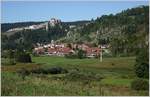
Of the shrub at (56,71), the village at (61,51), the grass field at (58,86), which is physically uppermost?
the grass field at (58,86)

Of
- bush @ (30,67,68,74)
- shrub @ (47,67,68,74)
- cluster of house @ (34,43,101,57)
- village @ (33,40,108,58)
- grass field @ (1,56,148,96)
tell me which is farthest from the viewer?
cluster of house @ (34,43,101,57)

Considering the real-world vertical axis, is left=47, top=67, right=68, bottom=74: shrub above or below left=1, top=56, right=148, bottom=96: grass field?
below

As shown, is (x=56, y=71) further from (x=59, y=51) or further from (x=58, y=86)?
(x=59, y=51)

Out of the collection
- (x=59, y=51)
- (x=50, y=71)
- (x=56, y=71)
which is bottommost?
(x=59, y=51)

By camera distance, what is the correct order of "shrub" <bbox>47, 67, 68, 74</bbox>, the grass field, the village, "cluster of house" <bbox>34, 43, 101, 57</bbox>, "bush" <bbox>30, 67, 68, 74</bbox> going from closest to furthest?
1. the grass field
2. "bush" <bbox>30, 67, 68, 74</bbox>
3. "shrub" <bbox>47, 67, 68, 74</bbox>
4. the village
5. "cluster of house" <bbox>34, 43, 101, 57</bbox>

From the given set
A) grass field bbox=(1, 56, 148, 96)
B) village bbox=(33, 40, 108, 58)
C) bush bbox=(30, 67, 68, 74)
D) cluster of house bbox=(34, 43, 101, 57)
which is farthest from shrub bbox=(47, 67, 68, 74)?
cluster of house bbox=(34, 43, 101, 57)

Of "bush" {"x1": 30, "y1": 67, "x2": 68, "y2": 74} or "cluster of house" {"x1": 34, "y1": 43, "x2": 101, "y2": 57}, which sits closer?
"bush" {"x1": 30, "y1": 67, "x2": 68, "y2": 74}

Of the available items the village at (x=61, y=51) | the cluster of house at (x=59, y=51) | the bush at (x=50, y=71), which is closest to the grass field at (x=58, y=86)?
the bush at (x=50, y=71)

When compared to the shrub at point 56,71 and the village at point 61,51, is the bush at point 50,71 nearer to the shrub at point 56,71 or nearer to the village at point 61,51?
the shrub at point 56,71

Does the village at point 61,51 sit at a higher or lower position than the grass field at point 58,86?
lower

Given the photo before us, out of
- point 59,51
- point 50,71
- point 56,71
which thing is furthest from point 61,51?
point 50,71

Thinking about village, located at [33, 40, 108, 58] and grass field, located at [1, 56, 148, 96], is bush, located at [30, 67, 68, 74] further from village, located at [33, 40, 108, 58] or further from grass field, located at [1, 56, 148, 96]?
village, located at [33, 40, 108, 58]

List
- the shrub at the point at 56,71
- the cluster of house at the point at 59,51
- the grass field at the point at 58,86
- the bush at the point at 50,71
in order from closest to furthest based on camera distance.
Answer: the grass field at the point at 58,86
the bush at the point at 50,71
the shrub at the point at 56,71
the cluster of house at the point at 59,51

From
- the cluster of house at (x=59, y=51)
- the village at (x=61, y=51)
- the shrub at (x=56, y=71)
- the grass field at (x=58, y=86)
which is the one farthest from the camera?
the cluster of house at (x=59, y=51)
